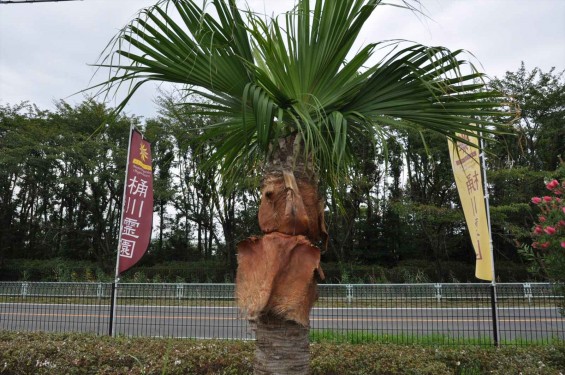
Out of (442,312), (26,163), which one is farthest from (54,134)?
(442,312)

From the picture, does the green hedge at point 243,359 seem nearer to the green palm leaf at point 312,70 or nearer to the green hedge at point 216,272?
the green palm leaf at point 312,70

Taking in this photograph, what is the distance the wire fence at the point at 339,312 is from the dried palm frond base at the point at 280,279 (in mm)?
4808

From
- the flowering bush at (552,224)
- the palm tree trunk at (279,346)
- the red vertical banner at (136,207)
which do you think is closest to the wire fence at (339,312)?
the red vertical banner at (136,207)

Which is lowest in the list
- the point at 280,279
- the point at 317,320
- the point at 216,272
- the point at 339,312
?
the point at 317,320

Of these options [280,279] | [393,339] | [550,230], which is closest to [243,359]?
[280,279]

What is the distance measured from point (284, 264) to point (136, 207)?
22.5ft

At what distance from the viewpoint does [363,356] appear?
556 cm

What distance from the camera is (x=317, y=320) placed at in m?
9.37

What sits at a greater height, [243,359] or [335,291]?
[335,291]

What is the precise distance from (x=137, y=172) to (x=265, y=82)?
6725mm

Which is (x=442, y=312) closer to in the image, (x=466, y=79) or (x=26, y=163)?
(x=466, y=79)

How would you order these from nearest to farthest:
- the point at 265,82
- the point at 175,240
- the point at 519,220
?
the point at 265,82 → the point at 519,220 → the point at 175,240

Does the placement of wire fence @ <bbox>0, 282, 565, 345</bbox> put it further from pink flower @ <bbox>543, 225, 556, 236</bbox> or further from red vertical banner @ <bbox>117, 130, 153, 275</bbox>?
pink flower @ <bbox>543, 225, 556, 236</bbox>

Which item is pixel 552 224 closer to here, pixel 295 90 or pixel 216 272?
pixel 295 90
